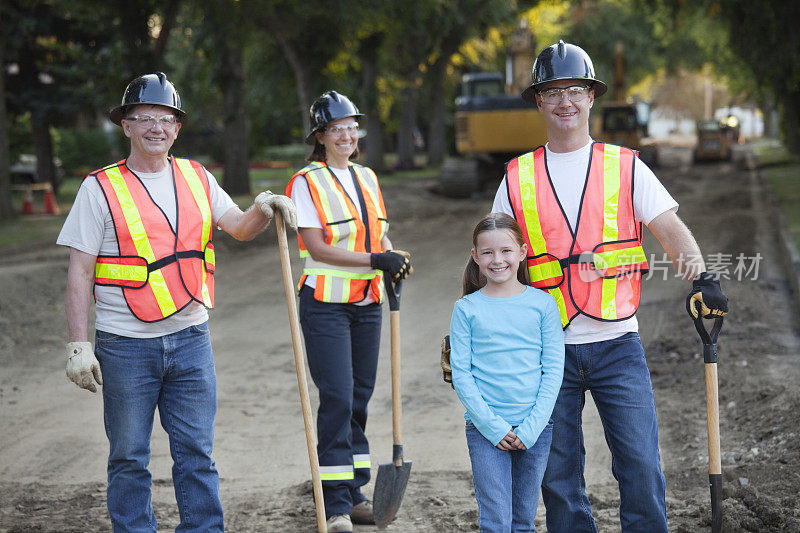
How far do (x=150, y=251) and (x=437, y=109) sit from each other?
34.0 metres

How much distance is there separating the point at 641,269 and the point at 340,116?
80.2 inches

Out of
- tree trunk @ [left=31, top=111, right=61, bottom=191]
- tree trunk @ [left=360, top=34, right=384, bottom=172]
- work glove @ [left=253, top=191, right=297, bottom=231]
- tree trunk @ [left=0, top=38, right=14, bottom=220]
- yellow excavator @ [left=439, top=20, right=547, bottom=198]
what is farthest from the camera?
tree trunk @ [left=360, top=34, right=384, bottom=172]

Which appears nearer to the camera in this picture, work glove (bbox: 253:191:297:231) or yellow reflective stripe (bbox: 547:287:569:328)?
yellow reflective stripe (bbox: 547:287:569:328)

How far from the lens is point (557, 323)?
3779mm

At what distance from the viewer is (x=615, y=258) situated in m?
3.81

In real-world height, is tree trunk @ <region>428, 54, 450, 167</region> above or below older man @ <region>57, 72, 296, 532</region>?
above

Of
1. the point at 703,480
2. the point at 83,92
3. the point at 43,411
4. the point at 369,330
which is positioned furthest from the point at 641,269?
the point at 83,92

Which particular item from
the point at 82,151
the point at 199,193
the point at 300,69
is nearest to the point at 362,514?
the point at 199,193

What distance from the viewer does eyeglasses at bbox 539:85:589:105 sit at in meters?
3.83

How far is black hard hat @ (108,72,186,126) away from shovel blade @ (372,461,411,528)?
221cm

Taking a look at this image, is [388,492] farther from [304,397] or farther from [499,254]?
[499,254]

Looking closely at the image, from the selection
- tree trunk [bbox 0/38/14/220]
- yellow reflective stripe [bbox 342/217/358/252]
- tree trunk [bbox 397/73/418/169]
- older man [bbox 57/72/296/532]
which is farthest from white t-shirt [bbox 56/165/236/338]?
tree trunk [bbox 397/73/418/169]

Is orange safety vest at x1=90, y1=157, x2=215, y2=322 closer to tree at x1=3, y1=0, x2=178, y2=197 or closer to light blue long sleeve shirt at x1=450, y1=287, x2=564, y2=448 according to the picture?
light blue long sleeve shirt at x1=450, y1=287, x2=564, y2=448

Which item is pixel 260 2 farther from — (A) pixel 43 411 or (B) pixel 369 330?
(B) pixel 369 330
